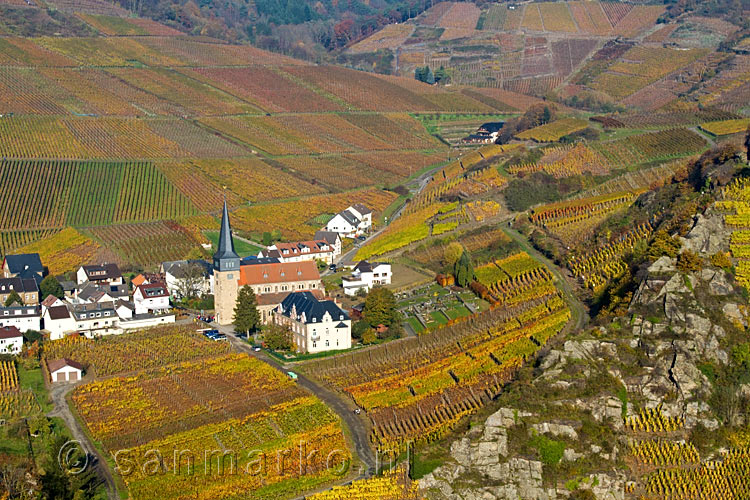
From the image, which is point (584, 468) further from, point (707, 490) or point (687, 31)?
point (687, 31)

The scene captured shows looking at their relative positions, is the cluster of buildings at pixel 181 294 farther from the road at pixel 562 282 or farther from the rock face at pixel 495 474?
the rock face at pixel 495 474

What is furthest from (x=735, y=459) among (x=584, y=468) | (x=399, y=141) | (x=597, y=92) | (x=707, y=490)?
(x=597, y=92)

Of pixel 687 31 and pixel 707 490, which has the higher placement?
pixel 687 31

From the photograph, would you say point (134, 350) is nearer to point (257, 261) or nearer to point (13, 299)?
point (13, 299)

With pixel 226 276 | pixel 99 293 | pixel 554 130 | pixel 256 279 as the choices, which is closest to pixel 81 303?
pixel 99 293

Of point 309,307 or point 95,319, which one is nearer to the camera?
point 309,307

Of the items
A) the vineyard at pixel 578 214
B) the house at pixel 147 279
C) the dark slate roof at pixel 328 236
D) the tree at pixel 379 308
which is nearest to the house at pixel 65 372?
the house at pixel 147 279

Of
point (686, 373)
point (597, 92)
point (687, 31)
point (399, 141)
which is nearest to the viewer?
point (686, 373)
